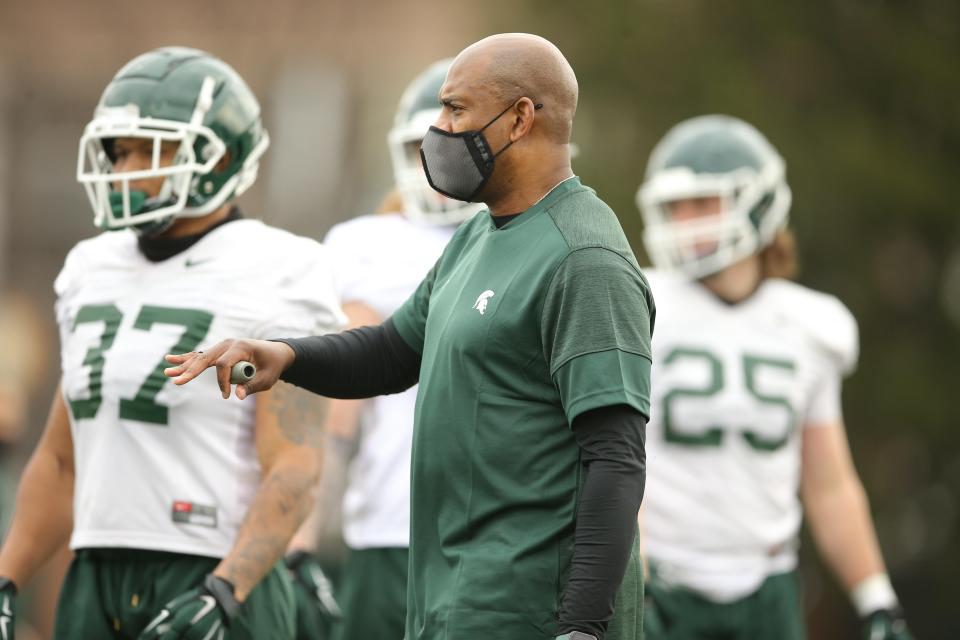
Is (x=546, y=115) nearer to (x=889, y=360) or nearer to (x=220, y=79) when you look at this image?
(x=220, y=79)

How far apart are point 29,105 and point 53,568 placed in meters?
11.6

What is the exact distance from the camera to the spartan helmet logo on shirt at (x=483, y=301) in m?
3.92

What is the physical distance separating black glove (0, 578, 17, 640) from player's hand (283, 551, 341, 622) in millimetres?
954

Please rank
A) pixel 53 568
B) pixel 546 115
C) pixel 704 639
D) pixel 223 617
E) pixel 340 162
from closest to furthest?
pixel 546 115 → pixel 223 617 → pixel 704 639 → pixel 53 568 → pixel 340 162

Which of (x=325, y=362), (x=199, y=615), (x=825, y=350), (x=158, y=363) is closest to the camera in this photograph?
(x=325, y=362)

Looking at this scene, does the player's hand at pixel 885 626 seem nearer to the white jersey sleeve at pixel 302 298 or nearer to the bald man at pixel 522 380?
→ the white jersey sleeve at pixel 302 298

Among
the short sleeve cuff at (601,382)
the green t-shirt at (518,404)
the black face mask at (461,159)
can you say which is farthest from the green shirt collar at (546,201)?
the short sleeve cuff at (601,382)

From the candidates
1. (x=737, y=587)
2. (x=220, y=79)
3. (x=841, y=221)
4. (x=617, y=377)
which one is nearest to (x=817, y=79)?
(x=841, y=221)

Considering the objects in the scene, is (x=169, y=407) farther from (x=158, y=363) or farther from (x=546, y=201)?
(x=546, y=201)

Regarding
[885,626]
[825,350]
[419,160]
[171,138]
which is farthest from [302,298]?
[885,626]

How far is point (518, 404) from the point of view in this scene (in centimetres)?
388

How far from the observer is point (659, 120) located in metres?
13.1

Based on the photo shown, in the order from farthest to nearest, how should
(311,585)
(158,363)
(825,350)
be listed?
1. (825,350)
2. (311,585)
3. (158,363)

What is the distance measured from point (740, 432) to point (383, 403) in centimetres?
133
